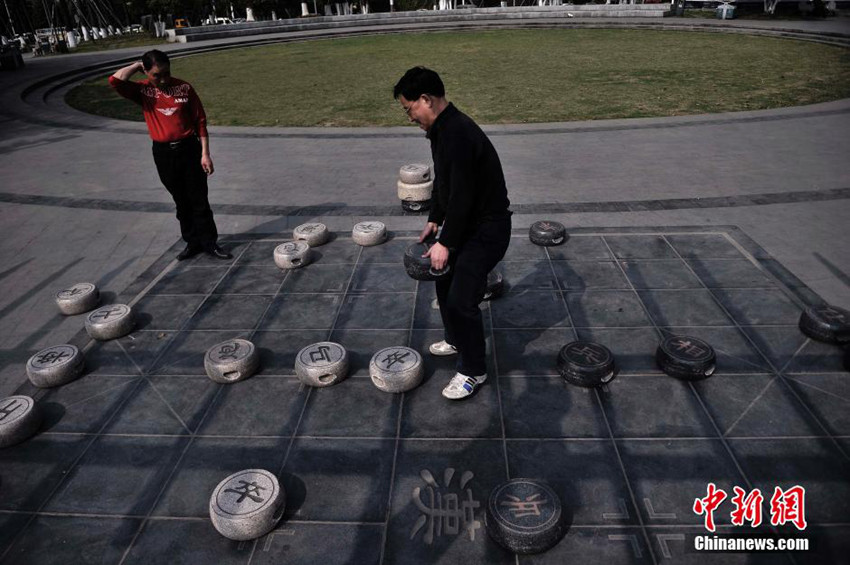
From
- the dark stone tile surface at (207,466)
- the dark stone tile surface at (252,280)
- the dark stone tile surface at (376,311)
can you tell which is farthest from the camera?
the dark stone tile surface at (252,280)

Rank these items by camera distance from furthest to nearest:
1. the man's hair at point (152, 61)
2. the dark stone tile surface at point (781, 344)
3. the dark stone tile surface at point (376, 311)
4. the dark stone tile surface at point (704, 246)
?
the dark stone tile surface at point (704, 246), the man's hair at point (152, 61), the dark stone tile surface at point (376, 311), the dark stone tile surface at point (781, 344)

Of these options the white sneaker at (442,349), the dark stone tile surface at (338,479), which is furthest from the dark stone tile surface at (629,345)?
the dark stone tile surface at (338,479)

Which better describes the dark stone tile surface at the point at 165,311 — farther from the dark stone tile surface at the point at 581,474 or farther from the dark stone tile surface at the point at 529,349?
the dark stone tile surface at the point at 581,474

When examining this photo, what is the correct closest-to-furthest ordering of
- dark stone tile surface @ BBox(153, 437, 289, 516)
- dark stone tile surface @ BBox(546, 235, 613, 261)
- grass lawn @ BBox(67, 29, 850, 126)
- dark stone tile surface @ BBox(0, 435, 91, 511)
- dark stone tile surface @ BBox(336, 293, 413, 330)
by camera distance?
dark stone tile surface @ BBox(153, 437, 289, 516), dark stone tile surface @ BBox(0, 435, 91, 511), dark stone tile surface @ BBox(336, 293, 413, 330), dark stone tile surface @ BBox(546, 235, 613, 261), grass lawn @ BBox(67, 29, 850, 126)

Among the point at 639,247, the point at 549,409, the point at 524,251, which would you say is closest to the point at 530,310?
the point at 524,251

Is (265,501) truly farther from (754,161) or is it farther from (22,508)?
(754,161)

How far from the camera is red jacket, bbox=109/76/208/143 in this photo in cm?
650

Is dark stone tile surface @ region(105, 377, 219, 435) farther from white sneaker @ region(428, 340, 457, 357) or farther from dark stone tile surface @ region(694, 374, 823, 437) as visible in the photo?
dark stone tile surface @ region(694, 374, 823, 437)

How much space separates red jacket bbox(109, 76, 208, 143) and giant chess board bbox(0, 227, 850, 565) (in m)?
2.13

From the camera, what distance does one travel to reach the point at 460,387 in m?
4.77

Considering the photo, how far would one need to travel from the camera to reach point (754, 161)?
35.1 ft

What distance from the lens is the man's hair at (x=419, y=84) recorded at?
3.80 meters

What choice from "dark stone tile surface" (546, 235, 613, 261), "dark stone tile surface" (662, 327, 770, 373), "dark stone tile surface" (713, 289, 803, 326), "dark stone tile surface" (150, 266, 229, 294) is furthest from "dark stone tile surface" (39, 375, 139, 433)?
"dark stone tile surface" (713, 289, 803, 326)

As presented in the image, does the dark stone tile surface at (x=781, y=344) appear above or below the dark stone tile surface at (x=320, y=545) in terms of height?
above
